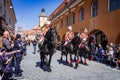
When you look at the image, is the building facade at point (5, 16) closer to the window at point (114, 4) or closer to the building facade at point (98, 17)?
the building facade at point (98, 17)


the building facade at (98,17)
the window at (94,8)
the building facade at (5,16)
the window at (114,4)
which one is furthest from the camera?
the building facade at (5,16)

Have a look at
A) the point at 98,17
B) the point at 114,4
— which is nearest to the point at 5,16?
the point at 98,17

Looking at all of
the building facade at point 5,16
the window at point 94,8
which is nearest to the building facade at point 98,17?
the window at point 94,8

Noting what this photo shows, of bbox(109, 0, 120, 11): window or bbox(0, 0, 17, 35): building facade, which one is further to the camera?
bbox(0, 0, 17, 35): building facade

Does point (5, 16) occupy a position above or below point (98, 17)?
above

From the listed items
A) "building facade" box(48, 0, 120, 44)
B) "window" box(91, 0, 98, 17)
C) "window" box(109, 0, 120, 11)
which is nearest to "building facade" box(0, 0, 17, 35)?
"building facade" box(48, 0, 120, 44)

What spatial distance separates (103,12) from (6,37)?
11.5m

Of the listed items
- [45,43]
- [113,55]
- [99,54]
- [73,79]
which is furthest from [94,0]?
[73,79]

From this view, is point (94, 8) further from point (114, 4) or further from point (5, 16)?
point (5, 16)

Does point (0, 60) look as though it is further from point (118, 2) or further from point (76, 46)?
point (118, 2)

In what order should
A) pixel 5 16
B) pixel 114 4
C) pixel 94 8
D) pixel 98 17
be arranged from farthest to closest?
pixel 5 16, pixel 94 8, pixel 98 17, pixel 114 4

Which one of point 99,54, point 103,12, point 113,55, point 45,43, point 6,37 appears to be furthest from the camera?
point 103,12

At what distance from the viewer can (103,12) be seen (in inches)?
675

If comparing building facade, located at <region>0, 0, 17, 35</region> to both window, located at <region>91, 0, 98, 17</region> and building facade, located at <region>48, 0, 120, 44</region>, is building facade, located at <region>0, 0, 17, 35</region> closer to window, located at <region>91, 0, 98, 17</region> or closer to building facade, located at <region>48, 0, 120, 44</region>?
building facade, located at <region>48, 0, 120, 44</region>
